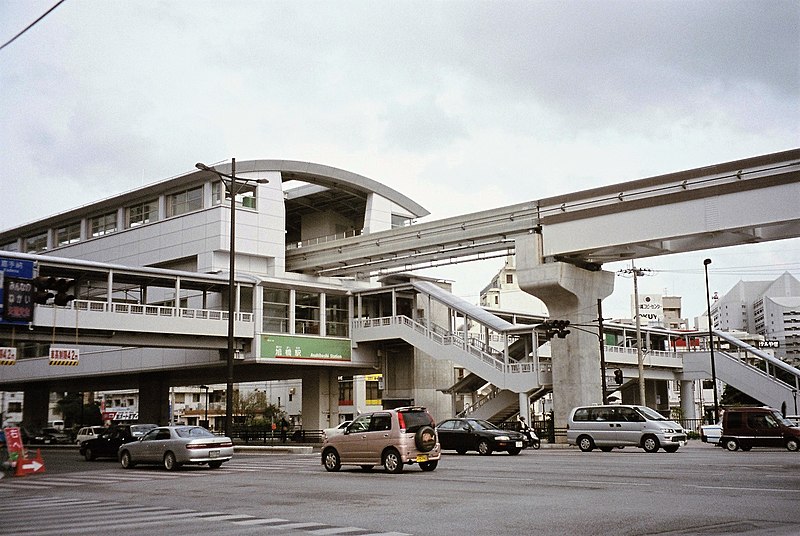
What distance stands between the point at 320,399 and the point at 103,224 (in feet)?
65.5

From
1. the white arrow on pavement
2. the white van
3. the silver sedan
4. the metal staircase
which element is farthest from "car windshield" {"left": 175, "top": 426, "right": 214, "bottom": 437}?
the metal staircase

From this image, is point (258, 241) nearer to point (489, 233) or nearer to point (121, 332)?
point (121, 332)

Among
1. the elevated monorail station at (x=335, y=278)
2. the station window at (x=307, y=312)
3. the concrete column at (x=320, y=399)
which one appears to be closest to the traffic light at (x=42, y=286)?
the elevated monorail station at (x=335, y=278)

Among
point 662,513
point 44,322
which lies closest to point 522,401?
point 44,322

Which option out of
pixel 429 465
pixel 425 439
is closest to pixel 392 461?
pixel 425 439

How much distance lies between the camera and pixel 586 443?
107 feet

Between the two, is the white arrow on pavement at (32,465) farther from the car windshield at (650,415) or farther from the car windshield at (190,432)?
the car windshield at (650,415)

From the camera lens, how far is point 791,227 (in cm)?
3347

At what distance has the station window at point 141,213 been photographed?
53281 mm

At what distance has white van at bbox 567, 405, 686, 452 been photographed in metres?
30.8

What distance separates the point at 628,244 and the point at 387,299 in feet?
70.1

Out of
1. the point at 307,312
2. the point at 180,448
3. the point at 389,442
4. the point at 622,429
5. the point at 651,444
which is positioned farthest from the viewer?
the point at 307,312

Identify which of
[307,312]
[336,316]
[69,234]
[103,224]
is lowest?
[336,316]

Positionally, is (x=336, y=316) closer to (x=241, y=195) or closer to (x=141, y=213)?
(x=241, y=195)
